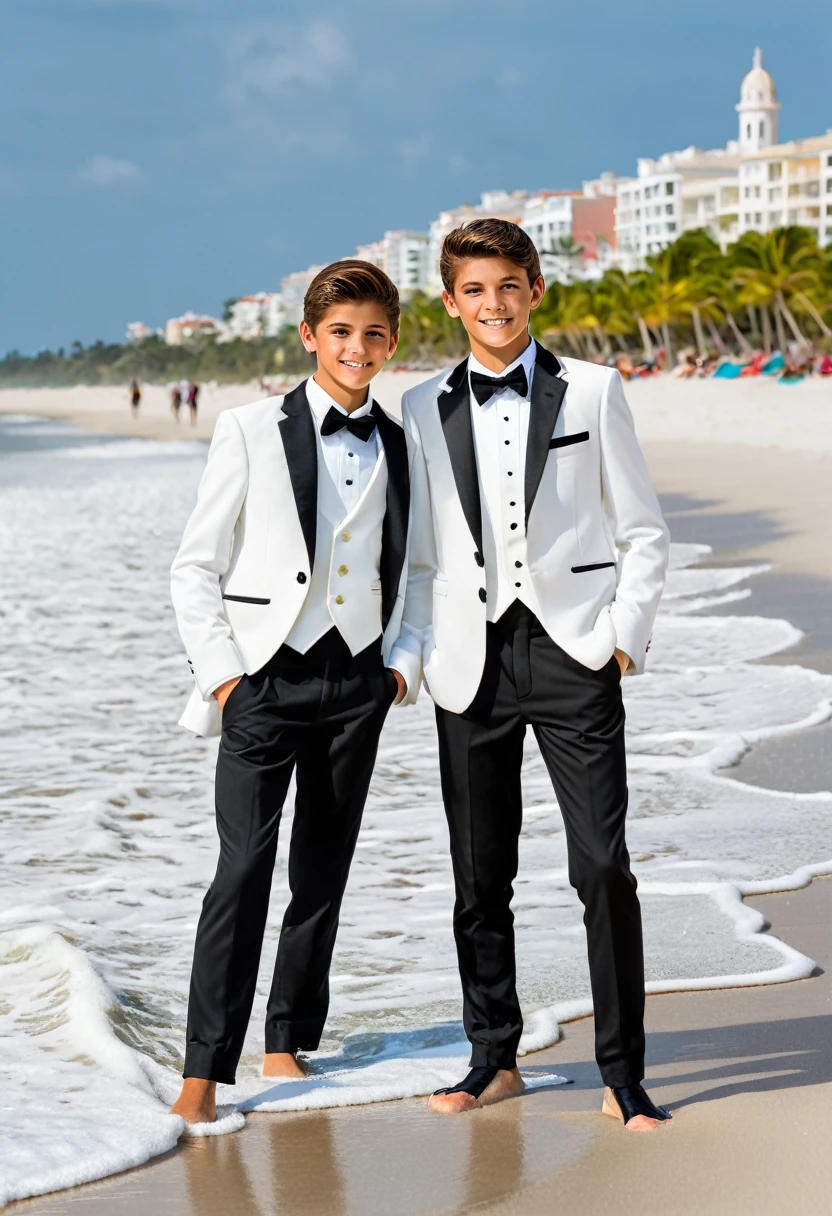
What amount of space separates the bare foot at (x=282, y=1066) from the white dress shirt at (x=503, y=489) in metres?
1.06

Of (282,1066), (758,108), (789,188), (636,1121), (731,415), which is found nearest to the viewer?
(636,1121)

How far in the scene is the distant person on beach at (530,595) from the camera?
3.03m

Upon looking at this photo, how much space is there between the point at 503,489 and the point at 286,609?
48 centimetres

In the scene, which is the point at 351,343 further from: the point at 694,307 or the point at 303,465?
the point at 694,307

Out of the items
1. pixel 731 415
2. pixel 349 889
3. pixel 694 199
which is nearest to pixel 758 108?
pixel 694 199

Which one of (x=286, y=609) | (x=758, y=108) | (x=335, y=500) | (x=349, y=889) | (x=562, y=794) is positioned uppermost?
(x=758, y=108)

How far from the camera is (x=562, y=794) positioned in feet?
10.1

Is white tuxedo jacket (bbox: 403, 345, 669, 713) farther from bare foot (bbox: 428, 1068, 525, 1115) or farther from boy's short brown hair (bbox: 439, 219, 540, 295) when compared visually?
bare foot (bbox: 428, 1068, 525, 1115)

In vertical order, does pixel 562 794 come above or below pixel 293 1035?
above

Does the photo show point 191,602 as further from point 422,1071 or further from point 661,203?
point 661,203

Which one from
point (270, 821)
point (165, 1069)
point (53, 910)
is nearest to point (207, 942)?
point (270, 821)

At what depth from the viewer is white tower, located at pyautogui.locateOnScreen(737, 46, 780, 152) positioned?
509 ft

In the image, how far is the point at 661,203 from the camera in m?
131

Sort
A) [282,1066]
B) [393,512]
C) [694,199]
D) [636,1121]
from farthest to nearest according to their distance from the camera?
[694,199], [282,1066], [393,512], [636,1121]
